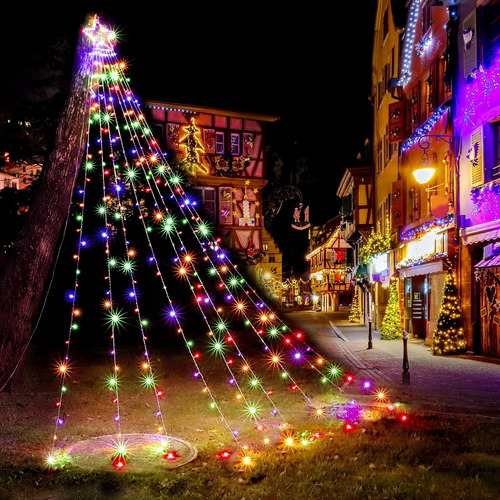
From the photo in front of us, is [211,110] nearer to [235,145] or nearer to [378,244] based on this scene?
[235,145]

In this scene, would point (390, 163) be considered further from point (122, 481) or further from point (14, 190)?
point (122, 481)

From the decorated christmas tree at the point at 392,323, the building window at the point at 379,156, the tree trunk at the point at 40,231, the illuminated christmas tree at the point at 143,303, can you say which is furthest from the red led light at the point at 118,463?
the building window at the point at 379,156

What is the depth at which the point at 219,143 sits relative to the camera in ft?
106

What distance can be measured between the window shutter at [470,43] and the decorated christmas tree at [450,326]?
617 cm

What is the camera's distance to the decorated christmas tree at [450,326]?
50.9ft

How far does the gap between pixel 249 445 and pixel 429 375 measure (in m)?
6.72

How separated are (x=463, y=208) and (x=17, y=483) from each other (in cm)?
1419

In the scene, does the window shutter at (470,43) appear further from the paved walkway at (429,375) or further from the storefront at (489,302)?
the paved walkway at (429,375)

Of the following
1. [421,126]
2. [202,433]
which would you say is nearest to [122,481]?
[202,433]

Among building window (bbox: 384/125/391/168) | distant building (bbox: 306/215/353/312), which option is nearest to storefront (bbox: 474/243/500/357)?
building window (bbox: 384/125/391/168)

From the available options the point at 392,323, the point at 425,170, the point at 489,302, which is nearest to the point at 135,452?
the point at 489,302

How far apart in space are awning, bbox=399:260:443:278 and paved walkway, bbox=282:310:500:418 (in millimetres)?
2562

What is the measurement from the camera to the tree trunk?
29.2ft

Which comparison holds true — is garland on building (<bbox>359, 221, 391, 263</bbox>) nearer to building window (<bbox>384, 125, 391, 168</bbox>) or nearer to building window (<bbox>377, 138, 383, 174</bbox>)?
building window (<bbox>384, 125, 391, 168</bbox>)
